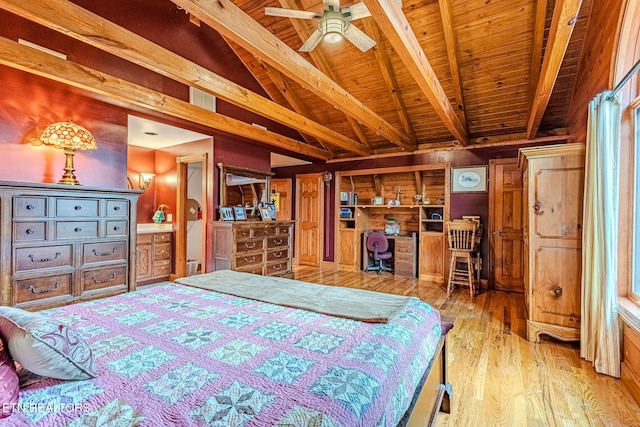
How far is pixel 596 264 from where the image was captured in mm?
2230

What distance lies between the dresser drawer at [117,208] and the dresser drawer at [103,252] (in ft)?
0.91

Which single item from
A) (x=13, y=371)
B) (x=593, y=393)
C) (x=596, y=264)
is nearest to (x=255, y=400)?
(x=13, y=371)

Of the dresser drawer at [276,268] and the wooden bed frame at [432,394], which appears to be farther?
the dresser drawer at [276,268]

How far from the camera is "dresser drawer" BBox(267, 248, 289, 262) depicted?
455cm

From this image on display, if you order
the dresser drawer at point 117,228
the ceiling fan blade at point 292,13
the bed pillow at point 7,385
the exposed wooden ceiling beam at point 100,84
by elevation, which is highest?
the ceiling fan blade at point 292,13

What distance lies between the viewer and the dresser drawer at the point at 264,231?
4.30 metres

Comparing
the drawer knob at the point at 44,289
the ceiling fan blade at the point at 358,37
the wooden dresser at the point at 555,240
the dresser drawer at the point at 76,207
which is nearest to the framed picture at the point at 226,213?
the dresser drawer at the point at 76,207

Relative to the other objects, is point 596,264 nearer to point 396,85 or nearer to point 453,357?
point 453,357

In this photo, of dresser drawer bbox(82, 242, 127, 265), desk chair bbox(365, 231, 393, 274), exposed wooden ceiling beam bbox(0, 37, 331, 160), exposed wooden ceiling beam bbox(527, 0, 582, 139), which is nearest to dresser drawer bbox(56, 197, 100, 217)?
dresser drawer bbox(82, 242, 127, 265)

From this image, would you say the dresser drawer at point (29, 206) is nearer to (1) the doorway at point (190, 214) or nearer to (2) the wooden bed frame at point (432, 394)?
(1) the doorway at point (190, 214)

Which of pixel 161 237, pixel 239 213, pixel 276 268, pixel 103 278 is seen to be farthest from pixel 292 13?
pixel 161 237

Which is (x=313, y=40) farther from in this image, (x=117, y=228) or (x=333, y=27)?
(x=117, y=228)

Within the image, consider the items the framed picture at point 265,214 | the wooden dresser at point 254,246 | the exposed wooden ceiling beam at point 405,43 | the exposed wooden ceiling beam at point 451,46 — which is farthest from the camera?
the framed picture at point 265,214

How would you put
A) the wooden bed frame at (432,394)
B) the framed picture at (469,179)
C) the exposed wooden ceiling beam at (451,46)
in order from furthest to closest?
the framed picture at (469,179) → the exposed wooden ceiling beam at (451,46) → the wooden bed frame at (432,394)
